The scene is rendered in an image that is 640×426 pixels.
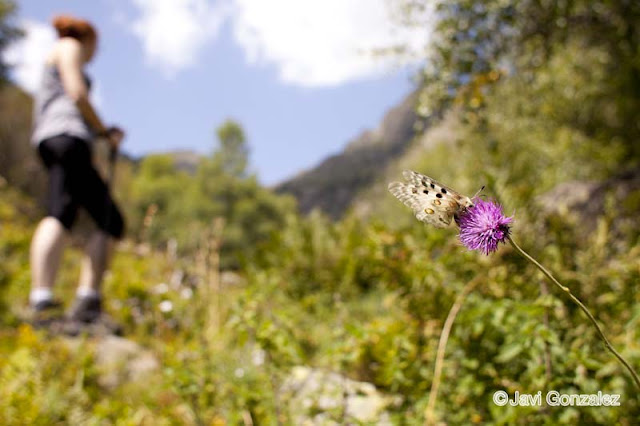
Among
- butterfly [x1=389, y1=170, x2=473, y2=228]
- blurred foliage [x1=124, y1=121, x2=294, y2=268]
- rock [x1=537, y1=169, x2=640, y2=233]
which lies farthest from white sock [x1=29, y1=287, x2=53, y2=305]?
blurred foliage [x1=124, y1=121, x2=294, y2=268]

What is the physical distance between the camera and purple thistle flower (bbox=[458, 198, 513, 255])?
25.6 inches

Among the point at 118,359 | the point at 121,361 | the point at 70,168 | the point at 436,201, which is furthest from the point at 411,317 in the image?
the point at 70,168

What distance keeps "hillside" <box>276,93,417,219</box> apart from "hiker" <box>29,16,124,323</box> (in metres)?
56.4

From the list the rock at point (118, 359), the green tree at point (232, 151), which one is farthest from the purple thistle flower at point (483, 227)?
the green tree at point (232, 151)

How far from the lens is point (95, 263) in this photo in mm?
3145

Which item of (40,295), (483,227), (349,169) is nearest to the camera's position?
(483,227)

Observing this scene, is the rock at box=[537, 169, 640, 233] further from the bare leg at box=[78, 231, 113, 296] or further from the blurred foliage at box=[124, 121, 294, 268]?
the blurred foliage at box=[124, 121, 294, 268]

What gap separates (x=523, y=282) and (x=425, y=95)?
1.99 metres

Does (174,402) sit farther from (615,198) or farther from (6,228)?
(6,228)

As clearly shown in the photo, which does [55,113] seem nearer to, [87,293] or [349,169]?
[87,293]

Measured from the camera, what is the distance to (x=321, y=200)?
66.1m

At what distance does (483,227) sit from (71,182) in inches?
118

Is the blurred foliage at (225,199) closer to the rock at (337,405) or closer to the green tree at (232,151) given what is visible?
the green tree at (232,151)

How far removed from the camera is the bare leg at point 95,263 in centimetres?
312
